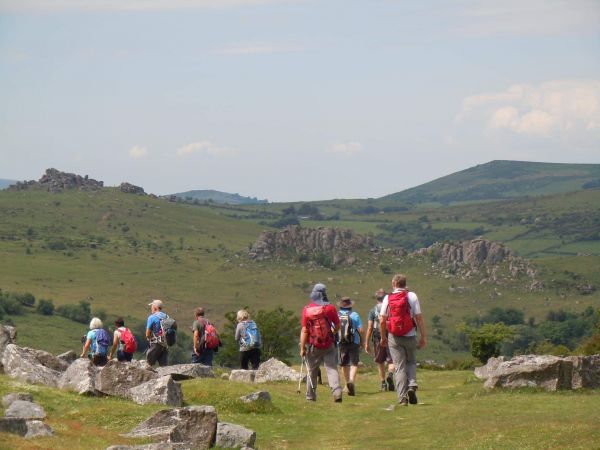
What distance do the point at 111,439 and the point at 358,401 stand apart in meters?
9.87

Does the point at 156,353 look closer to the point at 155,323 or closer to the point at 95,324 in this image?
the point at 155,323

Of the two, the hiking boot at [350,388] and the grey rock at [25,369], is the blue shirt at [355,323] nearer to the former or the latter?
the hiking boot at [350,388]

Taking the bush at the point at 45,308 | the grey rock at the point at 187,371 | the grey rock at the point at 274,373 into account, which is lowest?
the bush at the point at 45,308

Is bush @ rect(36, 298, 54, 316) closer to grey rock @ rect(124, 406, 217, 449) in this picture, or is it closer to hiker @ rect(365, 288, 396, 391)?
hiker @ rect(365, 288, 396, 391)

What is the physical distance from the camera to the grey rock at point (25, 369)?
2603 cm

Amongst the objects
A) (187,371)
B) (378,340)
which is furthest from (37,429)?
(378,340)

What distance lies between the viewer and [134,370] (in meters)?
24.7

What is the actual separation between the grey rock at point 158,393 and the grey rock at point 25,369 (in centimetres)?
293

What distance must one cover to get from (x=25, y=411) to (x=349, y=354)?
10582 millimetres

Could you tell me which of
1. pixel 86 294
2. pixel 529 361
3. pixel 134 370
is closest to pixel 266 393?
pixel 134 370

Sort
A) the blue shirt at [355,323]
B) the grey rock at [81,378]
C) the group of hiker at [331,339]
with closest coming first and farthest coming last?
the group of hiker at [331,339] < the grey rock at [81,378] < the blue shirt at [355,323]

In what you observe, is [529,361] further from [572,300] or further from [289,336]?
[572,300]

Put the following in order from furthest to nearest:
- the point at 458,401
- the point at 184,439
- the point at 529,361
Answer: the point at 529,361, the point at 458,401, the point at 184,439

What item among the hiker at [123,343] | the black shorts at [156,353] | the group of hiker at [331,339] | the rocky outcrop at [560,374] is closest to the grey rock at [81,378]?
the group of hiker at [331,339]
